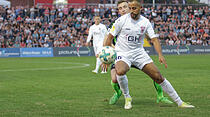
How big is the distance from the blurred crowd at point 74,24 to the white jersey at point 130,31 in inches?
1227

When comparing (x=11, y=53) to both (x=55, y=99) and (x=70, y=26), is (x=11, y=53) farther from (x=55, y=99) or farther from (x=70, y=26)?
(x=55, y=99)

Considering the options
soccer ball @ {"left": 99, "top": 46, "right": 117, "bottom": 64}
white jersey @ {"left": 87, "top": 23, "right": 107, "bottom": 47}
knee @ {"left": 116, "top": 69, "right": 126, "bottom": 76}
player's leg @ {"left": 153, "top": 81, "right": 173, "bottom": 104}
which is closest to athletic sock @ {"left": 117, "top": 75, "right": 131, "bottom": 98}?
knee @ {"left": 116, "top": 69, "right": 126, "bottom": 76}

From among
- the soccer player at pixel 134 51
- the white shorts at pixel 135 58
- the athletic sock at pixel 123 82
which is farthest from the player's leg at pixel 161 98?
the white shorts at pixel 135 58

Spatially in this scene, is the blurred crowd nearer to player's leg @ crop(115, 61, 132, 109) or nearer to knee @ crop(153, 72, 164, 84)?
player's leg @ crop(115, 61, 132, 109)

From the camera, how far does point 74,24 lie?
43500mm

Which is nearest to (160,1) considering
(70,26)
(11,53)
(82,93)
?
(70,26)

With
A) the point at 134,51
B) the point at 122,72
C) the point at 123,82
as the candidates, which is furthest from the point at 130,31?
the point at 123,82

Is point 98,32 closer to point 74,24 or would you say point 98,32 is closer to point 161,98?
point 161,98

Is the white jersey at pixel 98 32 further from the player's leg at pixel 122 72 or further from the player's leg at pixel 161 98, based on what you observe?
the player's leg at pixel 122 72

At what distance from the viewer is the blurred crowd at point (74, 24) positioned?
130 ft

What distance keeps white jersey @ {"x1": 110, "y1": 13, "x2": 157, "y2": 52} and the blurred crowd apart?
31154 millimetres

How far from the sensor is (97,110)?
A: 26.1ft

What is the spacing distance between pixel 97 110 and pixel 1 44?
31.7 metres

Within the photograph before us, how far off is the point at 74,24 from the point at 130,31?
116 feet
